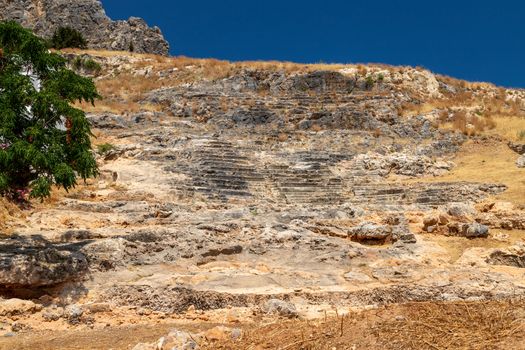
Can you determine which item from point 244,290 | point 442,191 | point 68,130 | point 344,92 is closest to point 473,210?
point 442,191

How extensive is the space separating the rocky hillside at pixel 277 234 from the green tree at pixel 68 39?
58.1 feet

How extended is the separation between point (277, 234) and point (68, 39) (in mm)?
35973

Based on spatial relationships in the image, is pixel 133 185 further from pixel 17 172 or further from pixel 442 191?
pixel 442 191

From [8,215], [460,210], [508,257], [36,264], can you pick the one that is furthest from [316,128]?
[36,264]

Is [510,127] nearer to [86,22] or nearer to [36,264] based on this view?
[36,264]

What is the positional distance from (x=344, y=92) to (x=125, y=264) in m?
21.1

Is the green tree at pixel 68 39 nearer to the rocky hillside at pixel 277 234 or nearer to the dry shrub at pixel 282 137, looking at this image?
the rocky hillside at pixel 277 234

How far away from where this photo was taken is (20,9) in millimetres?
46188

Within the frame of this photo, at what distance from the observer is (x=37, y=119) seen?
322 inches

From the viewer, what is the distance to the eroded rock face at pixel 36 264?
283 inches

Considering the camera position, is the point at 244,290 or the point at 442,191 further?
the point at 442,191

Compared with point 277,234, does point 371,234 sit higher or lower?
higher

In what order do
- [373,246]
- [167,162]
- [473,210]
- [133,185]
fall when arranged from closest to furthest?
[373,246] → [473,210] → [133,185] → [167,162]

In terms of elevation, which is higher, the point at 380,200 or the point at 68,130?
the point at 68,130
